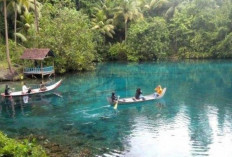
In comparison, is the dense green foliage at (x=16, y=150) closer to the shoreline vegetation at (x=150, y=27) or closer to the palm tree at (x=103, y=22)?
the shoreline vegetation at (x=150, y=27)

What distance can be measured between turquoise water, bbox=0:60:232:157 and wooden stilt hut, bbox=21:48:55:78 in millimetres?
3775

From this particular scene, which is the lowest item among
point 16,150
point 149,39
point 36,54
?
point 16,150

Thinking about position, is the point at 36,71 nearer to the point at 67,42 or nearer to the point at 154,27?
Result: the point at 67,42

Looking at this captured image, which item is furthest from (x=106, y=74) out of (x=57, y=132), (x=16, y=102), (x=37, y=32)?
(x=57, y=132)

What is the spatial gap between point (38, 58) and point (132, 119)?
19.3 m

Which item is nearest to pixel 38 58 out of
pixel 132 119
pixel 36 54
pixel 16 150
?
pixel 36 54

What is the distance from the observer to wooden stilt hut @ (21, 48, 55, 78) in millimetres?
38625

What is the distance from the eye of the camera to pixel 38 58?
38.3 metres

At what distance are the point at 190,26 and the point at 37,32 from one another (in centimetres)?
3057

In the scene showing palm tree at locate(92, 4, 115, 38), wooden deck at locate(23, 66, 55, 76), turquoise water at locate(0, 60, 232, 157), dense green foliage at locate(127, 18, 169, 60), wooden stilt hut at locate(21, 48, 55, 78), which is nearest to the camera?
turquoise water at locate(0, 60, 232, 157)

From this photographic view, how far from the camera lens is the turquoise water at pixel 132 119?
57.0 ft

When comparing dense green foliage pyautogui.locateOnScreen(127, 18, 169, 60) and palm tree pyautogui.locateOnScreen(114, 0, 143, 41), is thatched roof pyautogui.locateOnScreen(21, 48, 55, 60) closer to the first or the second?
dense green foliage pyautogui.locateOnScreen(127, 18, 169, 60)

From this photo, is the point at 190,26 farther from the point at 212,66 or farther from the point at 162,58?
the point at 212,66

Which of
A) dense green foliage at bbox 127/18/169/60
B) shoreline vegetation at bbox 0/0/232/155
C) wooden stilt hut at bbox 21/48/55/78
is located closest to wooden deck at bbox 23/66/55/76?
wooden stilt hut at bbox 21/48/55/78
